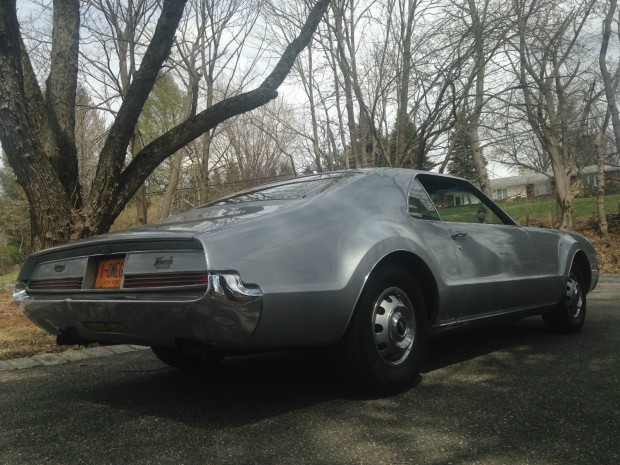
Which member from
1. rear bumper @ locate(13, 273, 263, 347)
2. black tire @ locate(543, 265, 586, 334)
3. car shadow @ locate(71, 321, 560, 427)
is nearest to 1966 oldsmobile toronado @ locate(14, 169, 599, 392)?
rear bumper @ locate(13, 273, 263, 347)

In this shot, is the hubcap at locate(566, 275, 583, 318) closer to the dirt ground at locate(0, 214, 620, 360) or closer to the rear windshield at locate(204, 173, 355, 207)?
the rear windshield at locate(204, 173, 355, 207)

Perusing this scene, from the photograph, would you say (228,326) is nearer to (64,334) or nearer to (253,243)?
(253,243)

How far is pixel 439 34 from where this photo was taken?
Result: 980 centimetres

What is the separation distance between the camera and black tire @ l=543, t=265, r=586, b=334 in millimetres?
4969

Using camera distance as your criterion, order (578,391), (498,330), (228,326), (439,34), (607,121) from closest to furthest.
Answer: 1. (228,326)
2. (578,391)
3. (498,330)
4. (439,34)
5. (607,121)

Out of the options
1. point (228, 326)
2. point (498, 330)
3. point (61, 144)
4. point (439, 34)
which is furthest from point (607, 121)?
point (228, 326)

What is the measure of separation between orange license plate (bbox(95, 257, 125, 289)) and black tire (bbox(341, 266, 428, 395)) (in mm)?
1244

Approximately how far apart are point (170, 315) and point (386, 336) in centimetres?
126

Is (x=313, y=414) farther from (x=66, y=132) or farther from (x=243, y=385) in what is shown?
(x=66, y=132)

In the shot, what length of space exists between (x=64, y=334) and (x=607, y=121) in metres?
21.0

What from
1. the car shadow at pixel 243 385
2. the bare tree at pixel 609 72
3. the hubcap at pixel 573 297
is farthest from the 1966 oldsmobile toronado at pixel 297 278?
the bare tree at pixel 609 72

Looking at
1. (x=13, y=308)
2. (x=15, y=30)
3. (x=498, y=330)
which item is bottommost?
(x=498, y=330)

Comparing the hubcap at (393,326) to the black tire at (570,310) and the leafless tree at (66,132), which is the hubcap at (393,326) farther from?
the leafless tree at (66,132)

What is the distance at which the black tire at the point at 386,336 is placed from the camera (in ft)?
9.66
